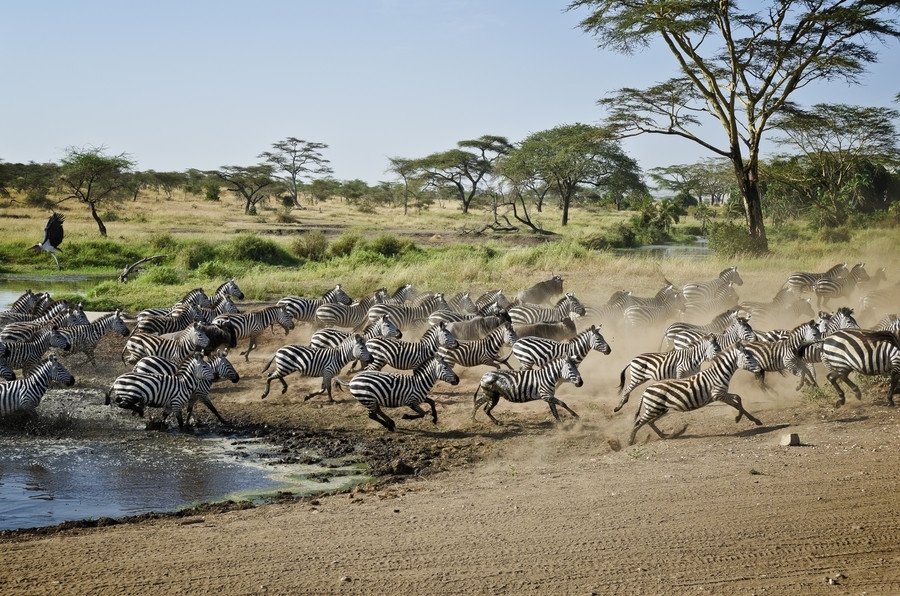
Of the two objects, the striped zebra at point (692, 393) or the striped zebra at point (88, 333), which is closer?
the striped zebra at point (692, 393)

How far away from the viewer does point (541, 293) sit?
60.1 feet

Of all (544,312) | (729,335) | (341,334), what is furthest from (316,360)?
(729,335)

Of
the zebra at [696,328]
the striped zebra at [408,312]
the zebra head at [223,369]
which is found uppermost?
the zebra at [696,328]

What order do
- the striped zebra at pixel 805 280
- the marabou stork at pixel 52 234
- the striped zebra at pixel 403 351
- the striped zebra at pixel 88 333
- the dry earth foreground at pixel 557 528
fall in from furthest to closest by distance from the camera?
the marabou stork at pixel 52 234 < the striped zebra at pixel 805 280 < the striped zebra at pixel 88 333 < the striped zebra at pixel 403 351 < the dry earth foreground at pixel 557 528

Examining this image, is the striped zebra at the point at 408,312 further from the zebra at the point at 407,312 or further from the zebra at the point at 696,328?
the zebra at the point at 696,328

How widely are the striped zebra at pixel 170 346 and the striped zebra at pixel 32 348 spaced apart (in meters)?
1.11

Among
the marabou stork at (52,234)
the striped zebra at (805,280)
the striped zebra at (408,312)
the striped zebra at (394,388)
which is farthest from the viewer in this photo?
the marabou stork at (52,234)

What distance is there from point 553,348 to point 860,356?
390cm

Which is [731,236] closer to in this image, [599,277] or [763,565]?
[599,277]

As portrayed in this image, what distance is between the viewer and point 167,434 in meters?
10.7

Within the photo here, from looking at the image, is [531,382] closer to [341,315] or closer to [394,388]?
[394,388]

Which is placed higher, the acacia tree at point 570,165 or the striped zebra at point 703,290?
the acacia tree at point 570,165

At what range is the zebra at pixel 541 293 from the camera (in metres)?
18.0

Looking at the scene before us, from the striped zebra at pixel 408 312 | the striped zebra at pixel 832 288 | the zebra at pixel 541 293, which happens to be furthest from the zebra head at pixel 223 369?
the striped zebra at pixel 832 288
